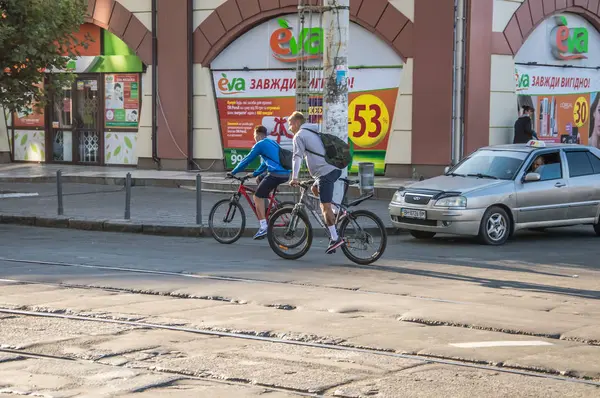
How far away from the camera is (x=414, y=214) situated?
50.6 ft

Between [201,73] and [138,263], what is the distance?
14.8 metres

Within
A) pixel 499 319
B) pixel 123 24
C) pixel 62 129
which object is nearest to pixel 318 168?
pixel 499 319

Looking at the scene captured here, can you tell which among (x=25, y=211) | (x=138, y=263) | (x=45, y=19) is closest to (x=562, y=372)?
(x=138, y=263)

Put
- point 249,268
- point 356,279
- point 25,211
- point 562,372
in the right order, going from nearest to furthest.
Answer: point 562,372 → point 356,279 → point 249,268 → point 25,211

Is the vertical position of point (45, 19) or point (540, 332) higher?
point (45, 19)

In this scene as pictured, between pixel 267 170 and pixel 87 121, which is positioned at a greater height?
pixel 87 121

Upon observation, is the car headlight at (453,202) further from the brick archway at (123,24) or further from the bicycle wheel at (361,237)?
the brick archway at (123,24)

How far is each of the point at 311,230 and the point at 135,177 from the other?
12.7m

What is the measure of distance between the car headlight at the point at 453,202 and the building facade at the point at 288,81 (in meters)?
8.09

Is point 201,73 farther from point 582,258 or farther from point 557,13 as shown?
point 582,258

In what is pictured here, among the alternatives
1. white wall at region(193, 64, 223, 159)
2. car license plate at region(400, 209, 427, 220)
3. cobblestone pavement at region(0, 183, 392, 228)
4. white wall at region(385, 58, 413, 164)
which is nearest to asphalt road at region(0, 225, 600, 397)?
car license plate at region(400, 209, 427, 220)

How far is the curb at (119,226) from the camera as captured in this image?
16.3 metres

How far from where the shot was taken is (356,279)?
37.7 ft

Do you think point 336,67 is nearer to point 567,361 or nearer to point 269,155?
point 269,155
